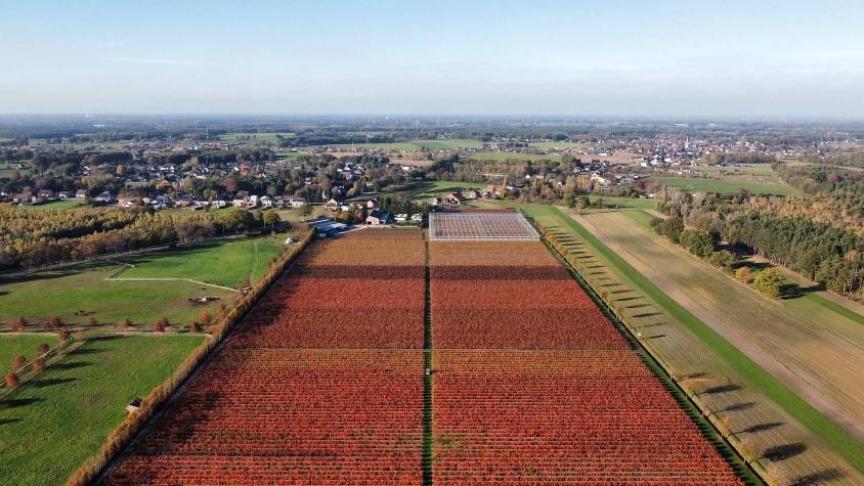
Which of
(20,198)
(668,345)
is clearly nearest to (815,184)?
(668,345)

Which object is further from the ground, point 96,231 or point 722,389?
point 96,231

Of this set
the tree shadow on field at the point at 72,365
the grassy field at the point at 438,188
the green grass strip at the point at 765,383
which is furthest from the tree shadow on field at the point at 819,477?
the grassy field at the point at 438,188

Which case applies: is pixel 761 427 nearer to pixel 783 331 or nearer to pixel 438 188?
pixel 783 331

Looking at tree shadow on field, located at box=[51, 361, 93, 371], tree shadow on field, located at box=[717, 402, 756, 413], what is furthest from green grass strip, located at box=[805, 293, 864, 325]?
tree shadow on field, located at box=[51, 361, 93, 371]

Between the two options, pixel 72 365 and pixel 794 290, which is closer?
pixel 72 365

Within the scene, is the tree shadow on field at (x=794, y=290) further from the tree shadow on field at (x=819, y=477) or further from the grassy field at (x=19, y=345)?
the grassy field at (x=19, y=345)

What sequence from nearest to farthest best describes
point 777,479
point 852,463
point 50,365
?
Answer: point 777,479 → point 852,463 → point 50,365

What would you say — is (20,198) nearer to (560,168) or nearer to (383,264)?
(383,264)

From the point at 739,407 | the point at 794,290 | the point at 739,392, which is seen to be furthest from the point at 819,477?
the point at 794,290
